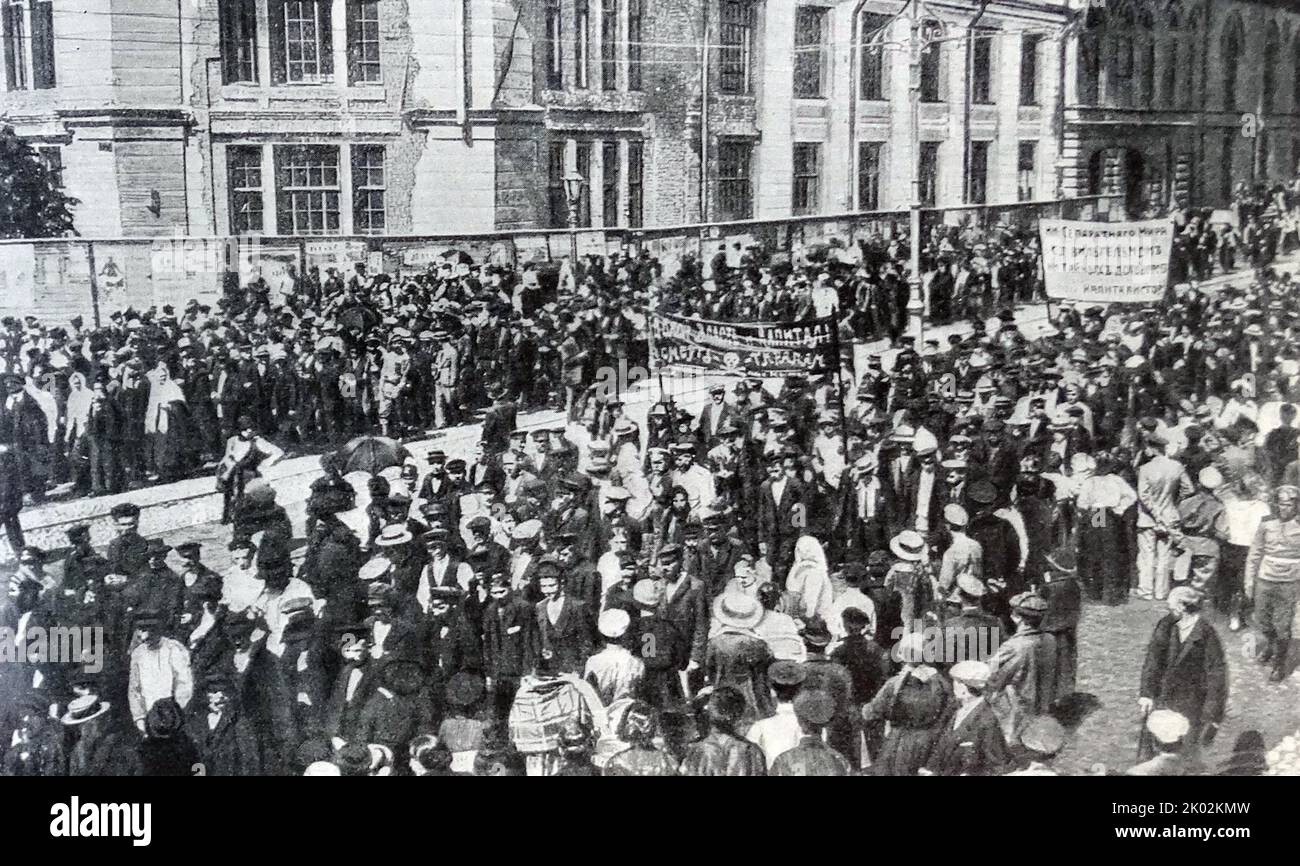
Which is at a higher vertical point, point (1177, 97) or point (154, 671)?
point (1177, 97)

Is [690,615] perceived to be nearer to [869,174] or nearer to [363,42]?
[869,174]

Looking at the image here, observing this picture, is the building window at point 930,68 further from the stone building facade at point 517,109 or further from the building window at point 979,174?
the building window at point 979,174

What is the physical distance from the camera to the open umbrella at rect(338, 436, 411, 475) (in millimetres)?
8711

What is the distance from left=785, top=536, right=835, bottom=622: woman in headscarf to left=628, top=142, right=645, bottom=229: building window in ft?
8.13

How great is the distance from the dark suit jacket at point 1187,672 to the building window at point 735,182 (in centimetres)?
393

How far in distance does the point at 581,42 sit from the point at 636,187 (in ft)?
3.36

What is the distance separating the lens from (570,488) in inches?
348

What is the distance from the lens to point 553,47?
29.2ft

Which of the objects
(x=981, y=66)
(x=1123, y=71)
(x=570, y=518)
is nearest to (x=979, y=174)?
(x=981, y=66)

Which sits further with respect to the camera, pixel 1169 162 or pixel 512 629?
pixel 1169 162
